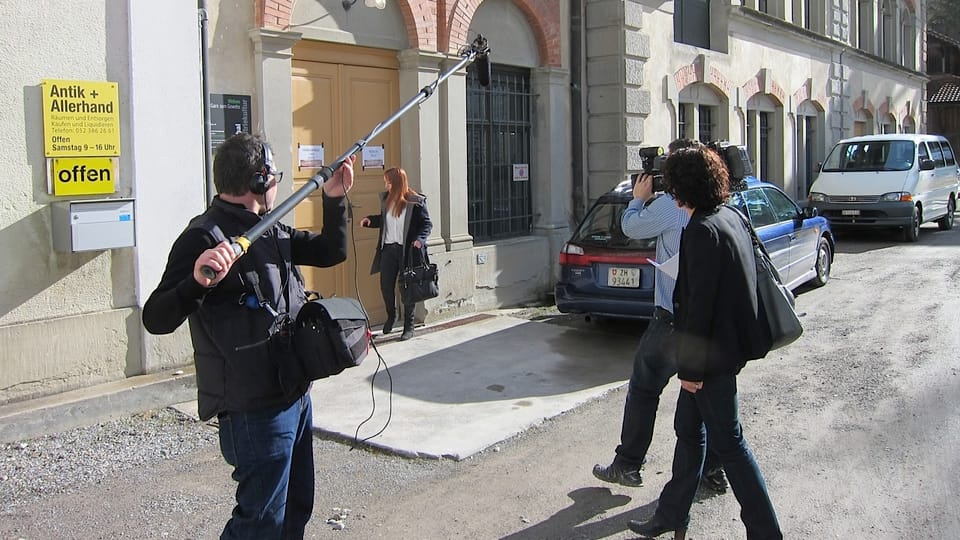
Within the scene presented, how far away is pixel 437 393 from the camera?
686 centimetres

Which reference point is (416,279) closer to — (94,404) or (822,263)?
(94,404)

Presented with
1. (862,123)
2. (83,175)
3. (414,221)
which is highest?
(862,123)

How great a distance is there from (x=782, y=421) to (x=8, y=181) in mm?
5576

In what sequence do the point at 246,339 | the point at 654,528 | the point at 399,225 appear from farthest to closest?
the point at 399,225 → the point at 654,528 → the point at 246,339

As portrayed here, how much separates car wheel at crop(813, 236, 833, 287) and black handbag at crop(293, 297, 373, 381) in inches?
366

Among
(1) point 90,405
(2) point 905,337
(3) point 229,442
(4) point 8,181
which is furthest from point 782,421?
(4) point 8,181

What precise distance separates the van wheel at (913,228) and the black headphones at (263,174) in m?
15.5

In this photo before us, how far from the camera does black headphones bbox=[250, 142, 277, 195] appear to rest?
10.7 feet

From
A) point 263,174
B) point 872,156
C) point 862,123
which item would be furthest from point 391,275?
point 862,123

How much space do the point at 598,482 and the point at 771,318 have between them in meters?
1.63

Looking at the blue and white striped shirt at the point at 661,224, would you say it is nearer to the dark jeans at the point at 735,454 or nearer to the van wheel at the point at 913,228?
the dark jeans at the point at 735,454

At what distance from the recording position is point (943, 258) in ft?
46.4

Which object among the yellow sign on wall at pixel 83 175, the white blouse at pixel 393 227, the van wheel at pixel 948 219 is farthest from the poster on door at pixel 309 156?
the van wheel at pixel 948 219

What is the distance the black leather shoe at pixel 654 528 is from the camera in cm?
412
